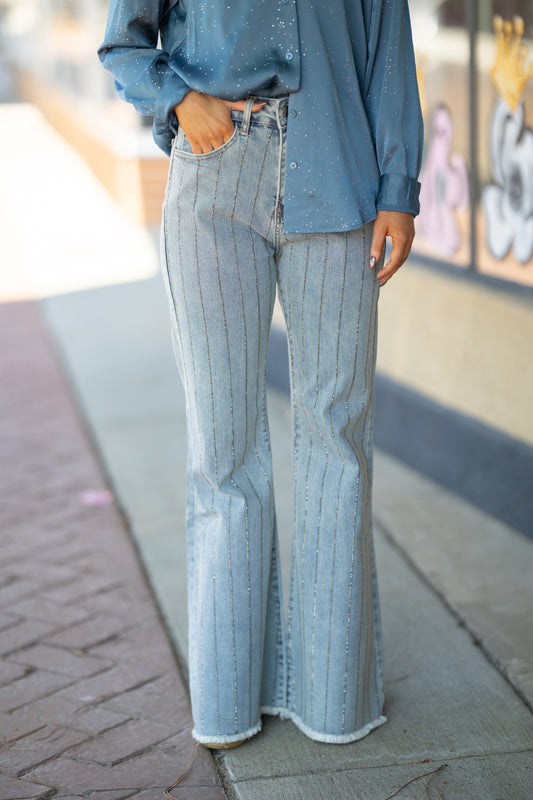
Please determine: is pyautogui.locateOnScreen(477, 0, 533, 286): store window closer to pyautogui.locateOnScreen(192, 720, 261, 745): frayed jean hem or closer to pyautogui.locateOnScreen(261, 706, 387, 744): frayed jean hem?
pyautogui.locateOnScreen(261, 706, 387, 744): frayed jean hem

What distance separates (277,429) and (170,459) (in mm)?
581

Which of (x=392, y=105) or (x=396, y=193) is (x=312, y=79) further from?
(x=396, y=193)

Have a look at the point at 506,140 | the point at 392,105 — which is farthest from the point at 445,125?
the point at 392,105

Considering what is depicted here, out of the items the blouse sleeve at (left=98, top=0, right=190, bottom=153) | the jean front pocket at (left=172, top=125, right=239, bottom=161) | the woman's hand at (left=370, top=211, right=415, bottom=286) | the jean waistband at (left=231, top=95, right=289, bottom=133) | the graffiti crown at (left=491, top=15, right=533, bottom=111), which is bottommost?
the graffiti crown at (left=491, top=15, right=533, bottom=111)

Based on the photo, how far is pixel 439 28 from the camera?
148 inches

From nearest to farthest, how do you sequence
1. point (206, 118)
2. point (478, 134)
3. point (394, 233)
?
point (206, 118)
point (394, 233)
point (478, 134)

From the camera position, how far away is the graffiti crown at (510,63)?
321 centimetres

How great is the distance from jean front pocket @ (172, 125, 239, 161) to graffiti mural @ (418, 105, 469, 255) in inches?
79.6

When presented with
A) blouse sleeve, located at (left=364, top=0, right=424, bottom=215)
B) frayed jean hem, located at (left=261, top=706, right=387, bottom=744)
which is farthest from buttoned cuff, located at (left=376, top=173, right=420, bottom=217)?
frayed jean hem, located at (left=261, top=706, right=387, bottom=744)

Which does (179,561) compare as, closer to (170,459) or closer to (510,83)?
(170,459)

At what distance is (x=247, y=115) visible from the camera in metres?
1.84

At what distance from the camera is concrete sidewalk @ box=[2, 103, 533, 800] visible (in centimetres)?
210

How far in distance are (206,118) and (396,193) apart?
405 mm

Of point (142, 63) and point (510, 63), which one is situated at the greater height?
point (142, 63)
